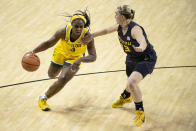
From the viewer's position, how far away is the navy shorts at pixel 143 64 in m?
4.07

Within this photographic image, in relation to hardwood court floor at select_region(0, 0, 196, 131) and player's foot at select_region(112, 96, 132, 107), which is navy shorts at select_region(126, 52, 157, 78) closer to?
player's foot at select_region(112, 96, 132, 107)

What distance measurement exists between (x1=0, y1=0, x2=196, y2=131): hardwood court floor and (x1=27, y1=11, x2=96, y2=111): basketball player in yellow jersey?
446 mm

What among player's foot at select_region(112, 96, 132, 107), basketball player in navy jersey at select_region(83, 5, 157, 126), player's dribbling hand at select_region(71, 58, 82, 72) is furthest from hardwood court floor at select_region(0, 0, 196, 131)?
player's dribbling hand at select_region(71, 58, 82, 72)

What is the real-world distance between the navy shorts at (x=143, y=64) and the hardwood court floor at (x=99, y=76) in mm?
861

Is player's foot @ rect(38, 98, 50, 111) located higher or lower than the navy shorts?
lower

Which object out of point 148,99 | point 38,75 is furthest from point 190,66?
point 38,75

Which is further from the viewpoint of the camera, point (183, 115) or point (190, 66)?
point (190, 66)

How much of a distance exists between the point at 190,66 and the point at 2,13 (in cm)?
486

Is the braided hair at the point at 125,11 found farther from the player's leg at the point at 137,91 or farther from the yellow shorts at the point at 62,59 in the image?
the yellow shorts at the point at 62,59

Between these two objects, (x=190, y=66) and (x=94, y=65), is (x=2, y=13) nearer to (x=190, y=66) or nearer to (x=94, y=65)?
(x=94, y=65)

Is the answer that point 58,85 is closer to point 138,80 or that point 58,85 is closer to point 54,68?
point 54,68

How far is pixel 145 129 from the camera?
14.2ft

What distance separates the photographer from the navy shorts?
407 centimetres

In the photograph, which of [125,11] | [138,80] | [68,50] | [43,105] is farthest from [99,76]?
[125,11]
